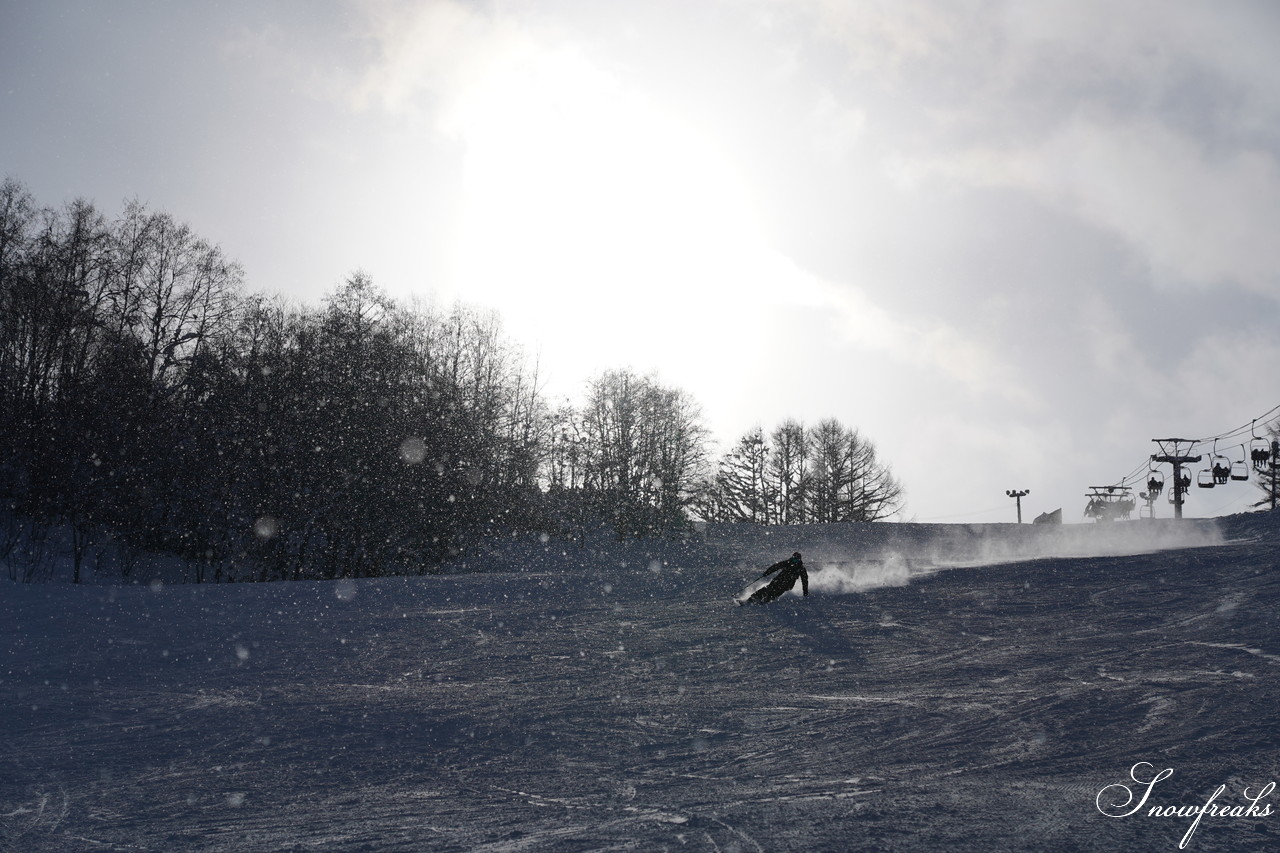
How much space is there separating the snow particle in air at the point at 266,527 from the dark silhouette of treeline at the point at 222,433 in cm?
7

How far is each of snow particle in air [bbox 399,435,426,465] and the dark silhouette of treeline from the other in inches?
2.3

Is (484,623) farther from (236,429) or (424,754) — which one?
(236,429)

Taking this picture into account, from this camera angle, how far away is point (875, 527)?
39.0 m

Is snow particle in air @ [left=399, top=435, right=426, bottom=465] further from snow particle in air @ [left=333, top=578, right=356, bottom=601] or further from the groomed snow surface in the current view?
the groomed snow surface

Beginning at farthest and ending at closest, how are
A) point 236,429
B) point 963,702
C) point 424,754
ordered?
point 236,429 < point 963,702 < point 424,754

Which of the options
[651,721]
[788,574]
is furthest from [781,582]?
[651,721]

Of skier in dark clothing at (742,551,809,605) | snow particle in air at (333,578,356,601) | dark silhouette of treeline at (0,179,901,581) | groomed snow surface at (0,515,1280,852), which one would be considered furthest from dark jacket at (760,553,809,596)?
dark silhouette of treeline at (0,179,901,581)

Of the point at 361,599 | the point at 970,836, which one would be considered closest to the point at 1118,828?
the point at 970,836

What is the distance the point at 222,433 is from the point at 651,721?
26509 mm

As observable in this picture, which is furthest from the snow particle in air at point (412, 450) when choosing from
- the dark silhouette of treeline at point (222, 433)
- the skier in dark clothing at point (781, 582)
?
the skier in dark clothing at point (781, 582)

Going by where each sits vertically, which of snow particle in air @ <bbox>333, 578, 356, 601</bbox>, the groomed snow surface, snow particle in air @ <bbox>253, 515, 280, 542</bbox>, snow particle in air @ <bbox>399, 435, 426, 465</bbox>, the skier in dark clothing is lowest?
the groomed snow surface

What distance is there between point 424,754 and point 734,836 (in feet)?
10.3

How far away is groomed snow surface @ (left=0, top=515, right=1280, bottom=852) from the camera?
4.74 metres

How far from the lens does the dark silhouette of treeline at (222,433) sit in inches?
1082
